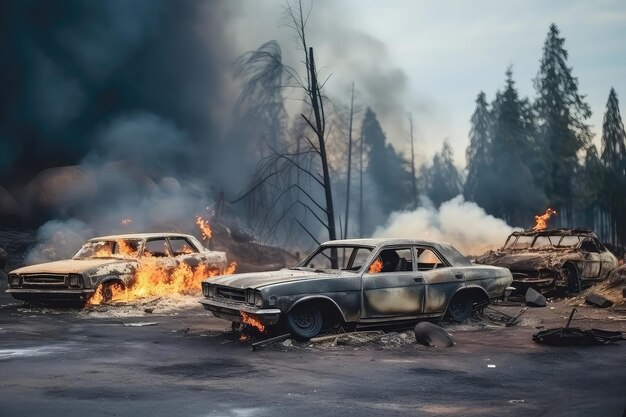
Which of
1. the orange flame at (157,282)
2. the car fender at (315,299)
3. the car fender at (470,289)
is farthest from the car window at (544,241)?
the car fender at (315,299)

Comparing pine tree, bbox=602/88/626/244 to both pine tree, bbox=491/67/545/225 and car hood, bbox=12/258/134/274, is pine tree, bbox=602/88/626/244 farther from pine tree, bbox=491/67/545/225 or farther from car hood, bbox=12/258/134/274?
car hood, bbox=12/258/134/274

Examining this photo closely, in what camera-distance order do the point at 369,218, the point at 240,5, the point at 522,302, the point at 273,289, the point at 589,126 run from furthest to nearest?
the point at 369,218 < the point at 589,126 < the point at 240,5 < the point at 522,302 < the point at 273,289

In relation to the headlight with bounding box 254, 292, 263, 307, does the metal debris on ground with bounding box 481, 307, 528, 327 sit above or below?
below

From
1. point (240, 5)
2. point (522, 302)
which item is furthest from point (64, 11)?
point (522, 302)

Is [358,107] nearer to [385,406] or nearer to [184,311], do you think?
[184,311]

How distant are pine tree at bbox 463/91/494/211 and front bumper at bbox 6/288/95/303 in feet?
161

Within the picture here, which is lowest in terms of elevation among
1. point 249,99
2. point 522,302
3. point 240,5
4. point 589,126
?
point 522,302

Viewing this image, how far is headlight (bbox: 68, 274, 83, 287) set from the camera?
12.4 metres

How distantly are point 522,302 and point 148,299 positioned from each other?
809 centimetres

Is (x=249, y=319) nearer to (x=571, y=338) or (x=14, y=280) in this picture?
(x=571, y=338)

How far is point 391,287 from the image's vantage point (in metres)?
9.54

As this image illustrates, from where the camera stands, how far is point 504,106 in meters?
59.3

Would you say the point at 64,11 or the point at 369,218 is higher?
the point at 64,11

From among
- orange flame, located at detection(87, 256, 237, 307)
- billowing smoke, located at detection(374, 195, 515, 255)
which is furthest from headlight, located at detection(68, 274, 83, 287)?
billowing smoke, located at detection(374, 195, 515, 255)
